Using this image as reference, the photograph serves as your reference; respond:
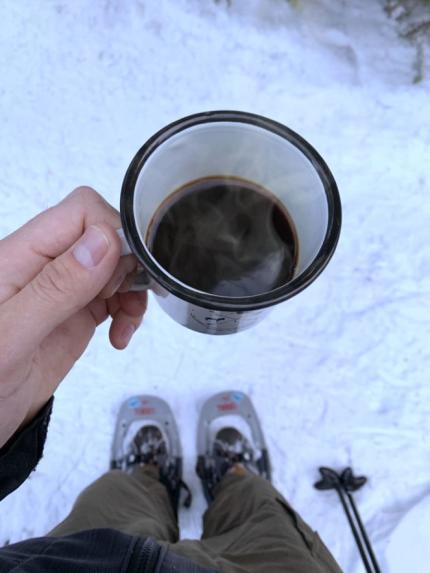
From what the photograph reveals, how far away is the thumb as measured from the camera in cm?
75

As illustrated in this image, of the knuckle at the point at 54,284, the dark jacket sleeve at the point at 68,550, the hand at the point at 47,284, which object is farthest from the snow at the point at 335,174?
the knuckle at the point at 54,284

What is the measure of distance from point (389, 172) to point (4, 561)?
1.85 meters

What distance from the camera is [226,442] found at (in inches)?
69.8

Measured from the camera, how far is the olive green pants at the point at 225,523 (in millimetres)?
1127

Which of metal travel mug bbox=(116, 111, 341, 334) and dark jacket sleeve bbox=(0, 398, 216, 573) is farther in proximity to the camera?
dark jacket sleeve bbox=(0, 398, 216, 573)

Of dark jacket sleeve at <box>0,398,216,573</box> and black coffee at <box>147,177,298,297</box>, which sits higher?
black coffee at <box>147,177,298,297</box>

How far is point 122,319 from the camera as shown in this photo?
44.6 inches

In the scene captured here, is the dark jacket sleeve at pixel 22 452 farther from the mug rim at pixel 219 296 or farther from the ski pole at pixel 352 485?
the ski pole at pixel 352 485

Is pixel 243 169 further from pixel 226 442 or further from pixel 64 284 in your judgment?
pixel 226 442

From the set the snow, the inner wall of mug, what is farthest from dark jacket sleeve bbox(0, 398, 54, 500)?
the snow

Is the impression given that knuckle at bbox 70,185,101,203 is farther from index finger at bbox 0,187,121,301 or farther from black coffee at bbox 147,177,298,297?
black coffee at bbox 147,177,298,297

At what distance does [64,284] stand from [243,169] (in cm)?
38

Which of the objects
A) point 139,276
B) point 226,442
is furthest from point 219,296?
point 226,442

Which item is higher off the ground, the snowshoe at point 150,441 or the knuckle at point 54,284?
the snowshoe at point 150,441
